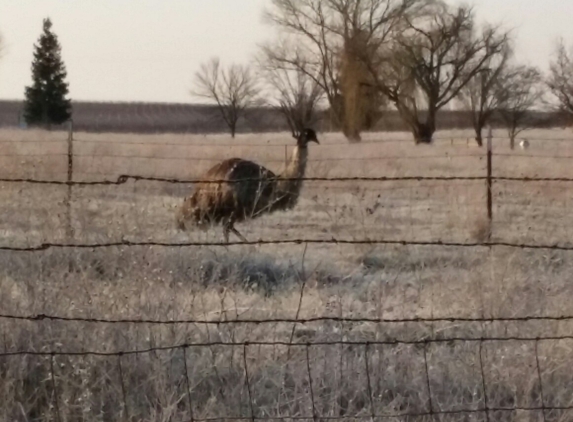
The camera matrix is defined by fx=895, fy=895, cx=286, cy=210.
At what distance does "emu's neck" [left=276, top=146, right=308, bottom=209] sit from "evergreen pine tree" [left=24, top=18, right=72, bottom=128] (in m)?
42.6

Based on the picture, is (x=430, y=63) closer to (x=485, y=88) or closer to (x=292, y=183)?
(x=485, y=88)

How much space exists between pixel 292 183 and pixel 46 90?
4423cm

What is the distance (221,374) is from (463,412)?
1223mm

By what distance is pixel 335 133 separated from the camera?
1630 inches

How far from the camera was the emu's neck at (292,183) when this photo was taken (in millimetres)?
9312

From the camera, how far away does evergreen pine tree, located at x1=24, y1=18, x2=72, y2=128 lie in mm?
50781

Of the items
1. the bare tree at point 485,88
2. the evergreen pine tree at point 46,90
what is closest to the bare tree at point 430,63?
the bare tree at point 485,88

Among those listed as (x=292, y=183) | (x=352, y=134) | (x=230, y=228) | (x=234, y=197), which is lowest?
(x=230, y=228)

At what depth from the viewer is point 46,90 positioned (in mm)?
51125

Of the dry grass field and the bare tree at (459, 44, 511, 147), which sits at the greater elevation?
the bare tree at (459, 44, 511, 147)

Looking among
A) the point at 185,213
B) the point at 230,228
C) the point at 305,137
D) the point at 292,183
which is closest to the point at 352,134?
the point at 305,137

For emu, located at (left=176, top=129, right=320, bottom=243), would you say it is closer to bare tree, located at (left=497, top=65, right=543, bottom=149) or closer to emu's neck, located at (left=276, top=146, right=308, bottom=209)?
emu's neck, located at (left=276, top=146, right=308, bottom=209)

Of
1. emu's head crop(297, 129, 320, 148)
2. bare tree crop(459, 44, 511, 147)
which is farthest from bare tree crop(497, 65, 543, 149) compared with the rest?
emu's head crop(297, 129, 320, 148)

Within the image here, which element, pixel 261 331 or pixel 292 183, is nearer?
pixel 261 331
